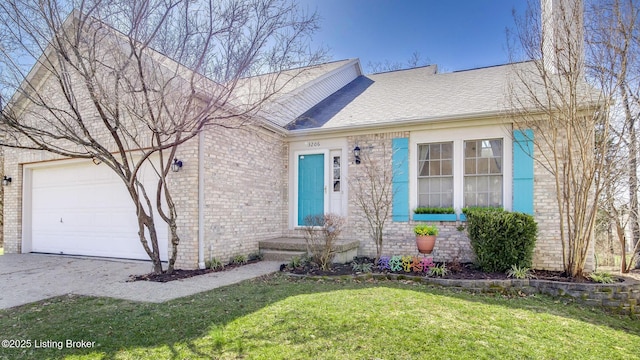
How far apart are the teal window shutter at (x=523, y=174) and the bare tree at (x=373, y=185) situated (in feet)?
8.24

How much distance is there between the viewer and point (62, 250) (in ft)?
29.8

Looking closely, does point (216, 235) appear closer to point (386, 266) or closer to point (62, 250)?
point (386, 266)

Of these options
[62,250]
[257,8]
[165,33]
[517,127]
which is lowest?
[62,250]

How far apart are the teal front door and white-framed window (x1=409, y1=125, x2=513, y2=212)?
2237 millimetres

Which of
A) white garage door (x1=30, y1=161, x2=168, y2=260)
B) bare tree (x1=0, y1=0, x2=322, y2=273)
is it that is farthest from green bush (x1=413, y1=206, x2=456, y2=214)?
white garage door (x1=30, y1=161, x2=168, y2=260)

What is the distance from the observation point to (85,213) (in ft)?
28.5

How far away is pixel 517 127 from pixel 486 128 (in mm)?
575

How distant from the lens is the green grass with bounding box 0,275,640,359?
315cm

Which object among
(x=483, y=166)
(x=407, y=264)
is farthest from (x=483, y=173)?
(x=407, y=264)

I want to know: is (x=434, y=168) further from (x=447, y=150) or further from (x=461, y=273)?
(x=461, y=273)

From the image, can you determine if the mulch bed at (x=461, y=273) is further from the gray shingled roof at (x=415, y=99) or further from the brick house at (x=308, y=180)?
the gray shingled roof at (x=415, y=99)

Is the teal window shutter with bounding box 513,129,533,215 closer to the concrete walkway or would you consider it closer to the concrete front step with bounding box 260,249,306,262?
the concrete front step with bounding box 260,249,306,262

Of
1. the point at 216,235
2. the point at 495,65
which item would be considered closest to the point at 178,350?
the point at 216,235

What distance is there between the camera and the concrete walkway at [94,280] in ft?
16.5
